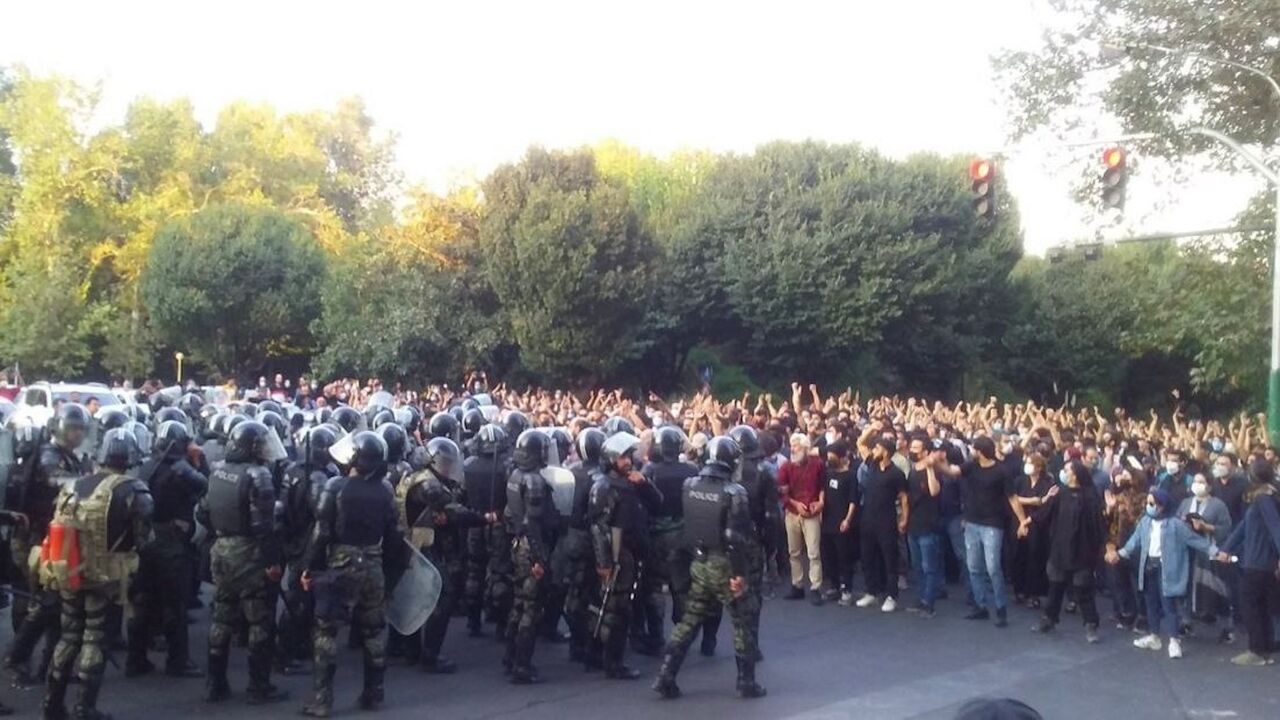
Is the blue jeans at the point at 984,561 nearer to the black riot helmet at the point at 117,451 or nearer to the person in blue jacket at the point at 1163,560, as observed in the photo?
the person in blue jacket at the point at 1163,560

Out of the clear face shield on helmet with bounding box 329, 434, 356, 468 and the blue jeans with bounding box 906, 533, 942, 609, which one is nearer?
the clear face shield on helmet with bounding box 329, 434, 356, 468

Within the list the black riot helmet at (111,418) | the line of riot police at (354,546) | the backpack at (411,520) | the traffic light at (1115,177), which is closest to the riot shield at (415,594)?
the line of riot police at (354,546)

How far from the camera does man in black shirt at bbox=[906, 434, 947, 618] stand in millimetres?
13500

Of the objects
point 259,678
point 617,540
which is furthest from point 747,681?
point 259,678

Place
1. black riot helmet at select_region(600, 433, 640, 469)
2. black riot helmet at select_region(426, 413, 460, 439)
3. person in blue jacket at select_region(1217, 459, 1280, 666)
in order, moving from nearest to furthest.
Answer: black riot helmet at select_region(600, 433, 640, 469), person in blue jacket at select_region(1217, 459, 1280, 666), black riot helmet at select_region(426, 413, 460, 439)

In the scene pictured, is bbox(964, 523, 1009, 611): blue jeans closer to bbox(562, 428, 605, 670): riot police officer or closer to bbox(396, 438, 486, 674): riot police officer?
bbox(562, 428, 605, 670): riot police officer

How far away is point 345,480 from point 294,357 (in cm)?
3770

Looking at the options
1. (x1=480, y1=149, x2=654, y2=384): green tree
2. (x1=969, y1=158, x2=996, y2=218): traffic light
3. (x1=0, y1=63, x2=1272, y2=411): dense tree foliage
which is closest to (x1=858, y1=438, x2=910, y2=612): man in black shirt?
(x1=969, y1=158, x2=996, y2=218): traffic light

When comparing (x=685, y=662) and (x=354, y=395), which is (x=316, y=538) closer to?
(x=685, y=662)

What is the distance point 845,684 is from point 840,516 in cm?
394

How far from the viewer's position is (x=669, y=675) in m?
9.88

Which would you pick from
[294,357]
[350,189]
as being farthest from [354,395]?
[350,189]

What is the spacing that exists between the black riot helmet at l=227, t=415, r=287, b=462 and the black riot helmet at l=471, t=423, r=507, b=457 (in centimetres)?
253

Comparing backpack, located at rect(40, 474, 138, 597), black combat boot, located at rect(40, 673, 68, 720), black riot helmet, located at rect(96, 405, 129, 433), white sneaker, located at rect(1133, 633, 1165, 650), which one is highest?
black riot helmet, located at rect(96, 405, 129, 433)
